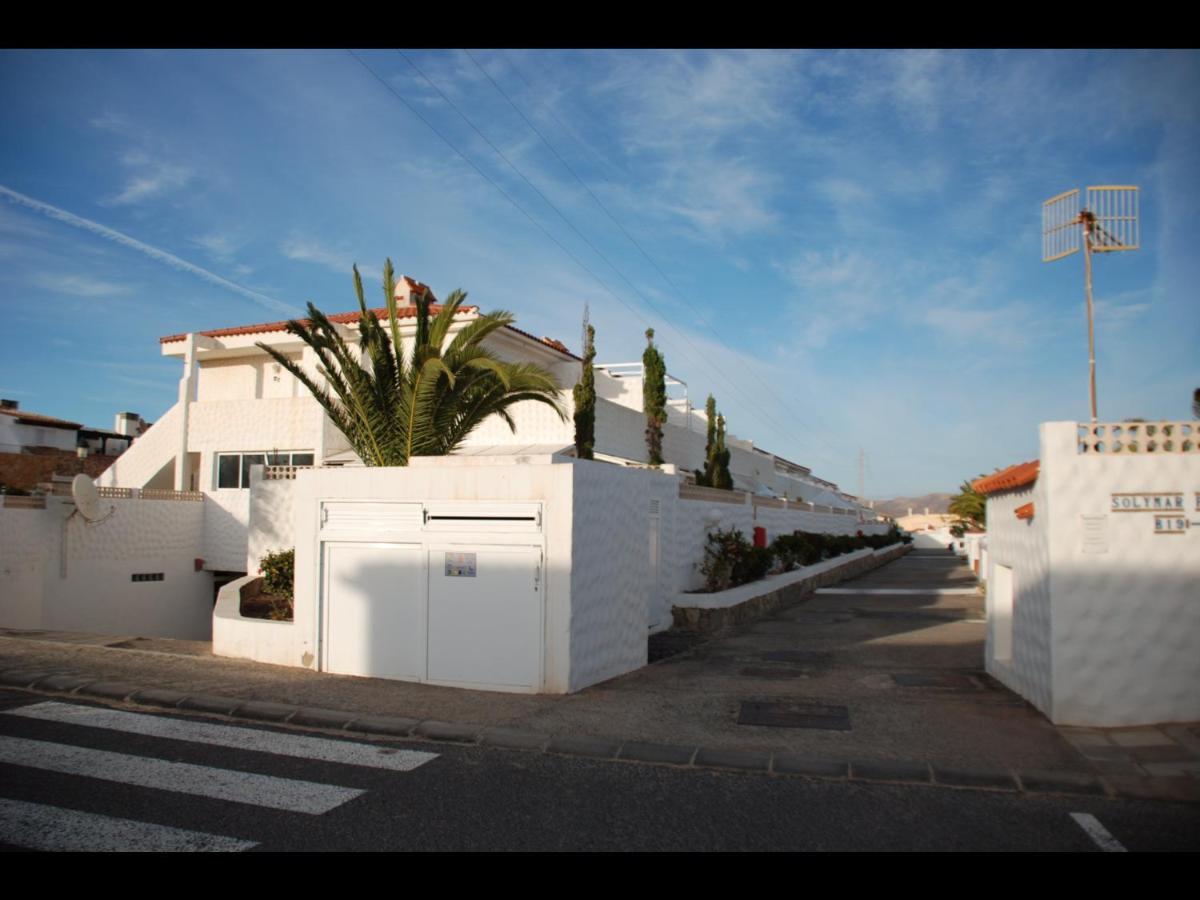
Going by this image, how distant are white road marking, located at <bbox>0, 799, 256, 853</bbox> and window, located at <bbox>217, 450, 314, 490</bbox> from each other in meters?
20.2

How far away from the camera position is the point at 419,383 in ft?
42.1

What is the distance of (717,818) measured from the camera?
18.9 feet

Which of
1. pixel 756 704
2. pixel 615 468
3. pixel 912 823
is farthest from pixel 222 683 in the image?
pixel 912 823

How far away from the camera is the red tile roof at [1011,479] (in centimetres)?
910

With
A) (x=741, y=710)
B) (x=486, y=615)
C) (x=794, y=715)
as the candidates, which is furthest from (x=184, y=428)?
(x=794, y=715)

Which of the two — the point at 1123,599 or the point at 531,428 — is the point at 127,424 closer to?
the point at 531,428

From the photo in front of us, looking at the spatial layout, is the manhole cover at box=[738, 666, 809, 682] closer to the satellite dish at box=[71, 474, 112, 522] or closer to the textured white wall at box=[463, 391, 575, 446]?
the textured white wall at box=[463, 391, 575, 446]

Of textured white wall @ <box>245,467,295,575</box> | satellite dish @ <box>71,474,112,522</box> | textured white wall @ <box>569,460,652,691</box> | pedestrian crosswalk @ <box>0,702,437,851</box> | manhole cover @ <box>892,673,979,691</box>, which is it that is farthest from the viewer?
textured white wall @ <box>245,467,295,575</box>

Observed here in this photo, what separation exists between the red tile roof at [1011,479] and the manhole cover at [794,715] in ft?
10.4

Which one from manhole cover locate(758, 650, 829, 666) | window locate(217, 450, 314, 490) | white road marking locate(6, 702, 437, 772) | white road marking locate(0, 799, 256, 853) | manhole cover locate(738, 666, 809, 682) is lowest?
manhole cover locate(758, 650, 829, 666)

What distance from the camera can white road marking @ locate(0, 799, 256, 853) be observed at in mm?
5051

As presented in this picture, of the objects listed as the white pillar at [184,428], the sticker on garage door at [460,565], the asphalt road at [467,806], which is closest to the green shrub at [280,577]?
the sticker on garage door at [460,565]

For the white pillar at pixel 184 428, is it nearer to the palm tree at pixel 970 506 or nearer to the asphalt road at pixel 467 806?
the asphalt road at pixel 467 806

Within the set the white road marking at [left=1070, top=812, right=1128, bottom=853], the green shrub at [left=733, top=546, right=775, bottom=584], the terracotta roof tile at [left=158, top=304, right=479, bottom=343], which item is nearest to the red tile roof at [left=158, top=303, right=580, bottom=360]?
the terracotta roof tile at [left=158, top=304, right=479, bottom=343]
